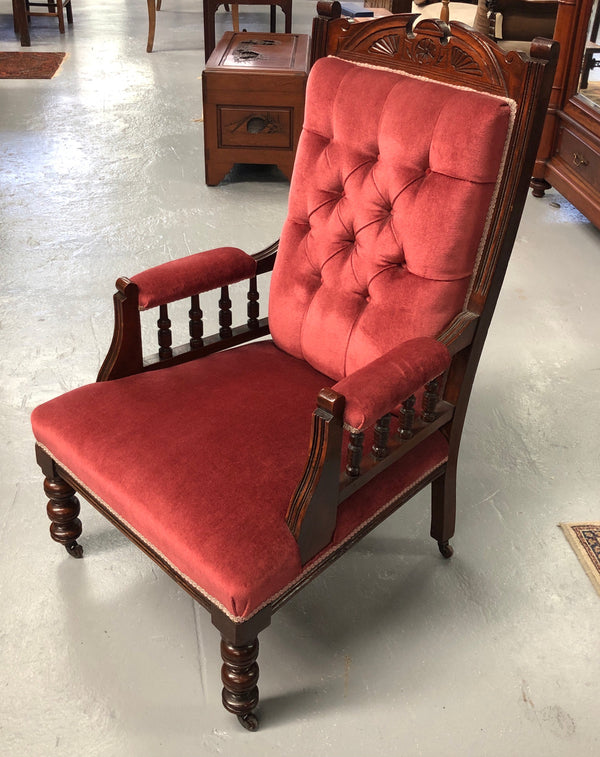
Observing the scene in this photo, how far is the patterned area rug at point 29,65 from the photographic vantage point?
18.2 ft

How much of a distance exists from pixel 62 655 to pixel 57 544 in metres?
0.33

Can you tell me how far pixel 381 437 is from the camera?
1456 millimetres

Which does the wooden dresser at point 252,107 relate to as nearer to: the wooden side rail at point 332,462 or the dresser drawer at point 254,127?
the dresser drawer at point 254,127

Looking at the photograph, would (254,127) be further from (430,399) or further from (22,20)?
(22,20)

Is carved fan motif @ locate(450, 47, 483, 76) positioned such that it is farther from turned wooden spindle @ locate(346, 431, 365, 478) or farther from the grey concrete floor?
the grey concrete floor

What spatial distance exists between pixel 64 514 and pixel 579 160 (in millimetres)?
2743

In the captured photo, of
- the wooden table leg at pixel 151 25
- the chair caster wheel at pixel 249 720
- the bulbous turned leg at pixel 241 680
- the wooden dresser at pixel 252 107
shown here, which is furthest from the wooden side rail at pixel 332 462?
the wooden table leg at pixel 151 25

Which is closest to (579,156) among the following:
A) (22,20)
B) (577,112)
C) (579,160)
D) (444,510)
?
(579,160)

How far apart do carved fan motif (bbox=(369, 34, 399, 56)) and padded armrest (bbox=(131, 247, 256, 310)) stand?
1.70ft

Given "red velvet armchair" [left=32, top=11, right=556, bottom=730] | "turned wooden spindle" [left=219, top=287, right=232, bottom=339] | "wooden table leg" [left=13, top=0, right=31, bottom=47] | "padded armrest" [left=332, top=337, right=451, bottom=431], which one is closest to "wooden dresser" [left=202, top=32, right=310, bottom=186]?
"red velvet armchair" [left=32, top=11, right=556, bottom=730]

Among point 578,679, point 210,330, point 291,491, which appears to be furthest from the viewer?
point 210,330

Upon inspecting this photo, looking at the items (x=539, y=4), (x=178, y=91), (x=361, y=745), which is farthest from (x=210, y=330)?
(x=178, y=91)

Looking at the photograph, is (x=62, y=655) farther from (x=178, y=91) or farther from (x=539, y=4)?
(x=178, y=91)

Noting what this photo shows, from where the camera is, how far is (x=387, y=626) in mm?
1762
